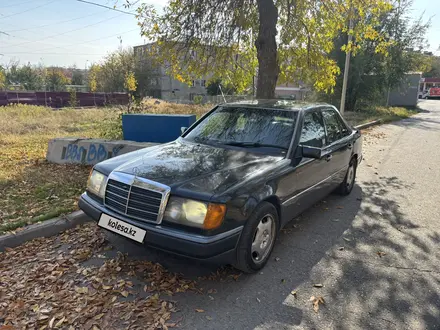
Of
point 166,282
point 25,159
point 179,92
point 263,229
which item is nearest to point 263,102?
point 263,229

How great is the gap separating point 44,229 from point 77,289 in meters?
1.38

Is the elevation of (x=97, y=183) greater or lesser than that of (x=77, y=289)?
greater

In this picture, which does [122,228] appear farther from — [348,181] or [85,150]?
[85,150]

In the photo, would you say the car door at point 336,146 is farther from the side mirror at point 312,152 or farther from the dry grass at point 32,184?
the dry grass at point 32,184

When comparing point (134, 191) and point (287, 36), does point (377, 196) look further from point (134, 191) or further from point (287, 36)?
point (287, 36)

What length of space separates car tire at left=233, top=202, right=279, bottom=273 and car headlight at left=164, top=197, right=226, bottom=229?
37 centimetres

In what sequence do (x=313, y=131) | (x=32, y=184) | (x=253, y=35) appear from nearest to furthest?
(x=313, y=131), (x=32, y=184), (x=253, y=35)

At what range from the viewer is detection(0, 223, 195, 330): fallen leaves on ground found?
2.49 metres

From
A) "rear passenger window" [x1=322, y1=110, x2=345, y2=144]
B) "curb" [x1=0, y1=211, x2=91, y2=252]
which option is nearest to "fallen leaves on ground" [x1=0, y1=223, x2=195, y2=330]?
"curb" [x1=0, y1=211, x2=91, y2=252]

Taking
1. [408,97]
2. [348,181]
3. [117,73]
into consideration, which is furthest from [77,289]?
[117,73]

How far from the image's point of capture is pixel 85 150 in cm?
661

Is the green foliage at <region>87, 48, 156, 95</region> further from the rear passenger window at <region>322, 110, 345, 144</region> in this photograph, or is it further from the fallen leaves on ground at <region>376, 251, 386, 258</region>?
the fallen leaves on ground at <region>376, 251, 386, 258</region>

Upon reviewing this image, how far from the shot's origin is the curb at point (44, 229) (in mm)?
3617

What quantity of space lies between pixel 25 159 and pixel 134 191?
5.53 meters
